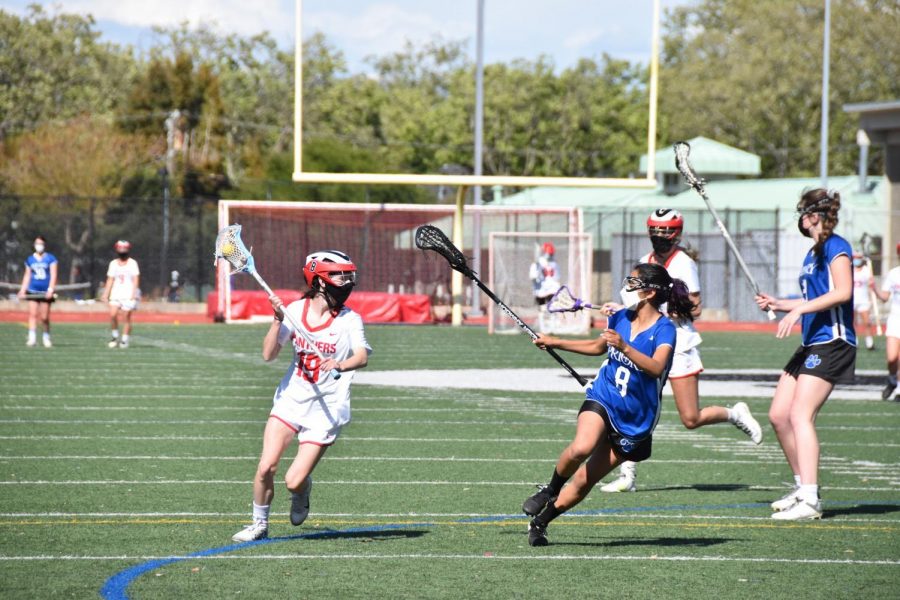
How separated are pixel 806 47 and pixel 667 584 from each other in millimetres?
72849

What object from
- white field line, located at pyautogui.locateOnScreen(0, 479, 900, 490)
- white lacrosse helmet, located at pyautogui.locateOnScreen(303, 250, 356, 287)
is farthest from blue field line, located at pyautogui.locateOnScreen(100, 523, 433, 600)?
white field line, located at pyautogui.locateOnScreen(0, 479, 900, 490)

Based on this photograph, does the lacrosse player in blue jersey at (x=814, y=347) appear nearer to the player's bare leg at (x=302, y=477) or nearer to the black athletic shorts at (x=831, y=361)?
the black athletic shorts at (x=831, y=361)

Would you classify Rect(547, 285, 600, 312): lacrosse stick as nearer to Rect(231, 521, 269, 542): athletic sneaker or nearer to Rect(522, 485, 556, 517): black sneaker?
Rect(522, 485, 556, 517): black sneaker

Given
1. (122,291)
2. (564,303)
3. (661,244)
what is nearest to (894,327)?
(661,244)

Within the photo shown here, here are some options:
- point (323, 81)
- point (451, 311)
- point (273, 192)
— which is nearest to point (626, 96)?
point (323, 81)

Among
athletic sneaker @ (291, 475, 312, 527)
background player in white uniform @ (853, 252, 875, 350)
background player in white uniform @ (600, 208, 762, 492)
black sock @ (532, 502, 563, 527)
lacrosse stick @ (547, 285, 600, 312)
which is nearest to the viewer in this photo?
black sock @ (532, 502, 563, 527)

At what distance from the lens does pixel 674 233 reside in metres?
10.4

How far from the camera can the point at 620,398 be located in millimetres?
8070

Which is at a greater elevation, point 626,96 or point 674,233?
point 626,96

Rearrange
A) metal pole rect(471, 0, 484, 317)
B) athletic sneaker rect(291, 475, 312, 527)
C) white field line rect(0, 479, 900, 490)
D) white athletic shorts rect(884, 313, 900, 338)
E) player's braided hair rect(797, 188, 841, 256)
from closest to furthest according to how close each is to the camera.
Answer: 1. athletic sneaker rect(291, 475, 312, 527)
2. player's braided hair rect(797, 188, 841, 256)
3. white field line rect(0, 479, 900, 490)
4. white athletic shorts rect(884, 313, 900, 338)
5. metal pole rect(471, 0, 484, 317)

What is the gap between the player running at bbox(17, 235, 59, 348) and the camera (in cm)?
2570

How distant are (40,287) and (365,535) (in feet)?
60.5

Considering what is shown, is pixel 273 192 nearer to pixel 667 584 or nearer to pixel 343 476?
pixel 343 476

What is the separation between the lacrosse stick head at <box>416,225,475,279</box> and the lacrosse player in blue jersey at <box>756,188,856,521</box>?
2.00 meters
